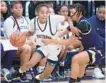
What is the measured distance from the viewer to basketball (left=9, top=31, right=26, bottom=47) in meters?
5.02

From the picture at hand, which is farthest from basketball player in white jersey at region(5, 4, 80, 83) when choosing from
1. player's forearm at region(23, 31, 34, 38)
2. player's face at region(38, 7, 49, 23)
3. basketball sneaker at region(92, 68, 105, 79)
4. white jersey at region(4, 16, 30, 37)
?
basketball sneaker at region(92, 68, 105, 79)

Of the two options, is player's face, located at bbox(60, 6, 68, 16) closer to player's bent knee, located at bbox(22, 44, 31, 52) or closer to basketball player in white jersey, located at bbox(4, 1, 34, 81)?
basketball player in white jersey, located at bbox(4, 1, 34, 81)

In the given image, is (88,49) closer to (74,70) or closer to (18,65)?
(74,70)

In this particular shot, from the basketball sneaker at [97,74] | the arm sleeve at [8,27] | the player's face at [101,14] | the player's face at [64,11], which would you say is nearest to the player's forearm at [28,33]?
the arm sleeve at [8,27]

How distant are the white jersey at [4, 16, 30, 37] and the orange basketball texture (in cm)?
42

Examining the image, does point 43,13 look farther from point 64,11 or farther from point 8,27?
point 64,11

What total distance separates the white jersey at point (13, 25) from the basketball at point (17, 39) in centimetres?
42

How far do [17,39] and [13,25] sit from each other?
63 centimetres

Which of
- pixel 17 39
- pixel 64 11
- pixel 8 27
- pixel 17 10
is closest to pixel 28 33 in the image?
pixel 17 39

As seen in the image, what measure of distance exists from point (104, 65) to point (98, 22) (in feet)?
2.93

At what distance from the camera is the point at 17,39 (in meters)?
5.01

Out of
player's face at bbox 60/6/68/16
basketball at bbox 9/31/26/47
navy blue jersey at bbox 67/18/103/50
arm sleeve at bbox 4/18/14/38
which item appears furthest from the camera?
player's face at bbox 60/6/68/16

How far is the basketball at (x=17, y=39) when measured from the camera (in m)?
5.02

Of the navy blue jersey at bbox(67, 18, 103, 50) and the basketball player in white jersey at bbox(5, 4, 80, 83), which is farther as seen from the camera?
the basketball player in white jersey at bbox(5, 4, 80, 83)
